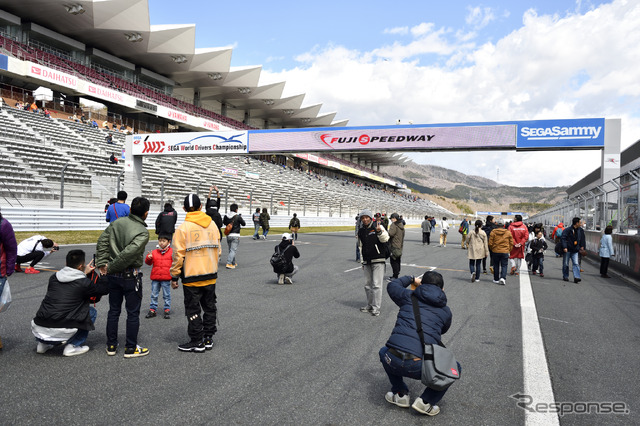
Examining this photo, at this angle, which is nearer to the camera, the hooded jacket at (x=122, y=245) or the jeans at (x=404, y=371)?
the jeans at (x=404, y=371)

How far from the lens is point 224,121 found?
51.3m

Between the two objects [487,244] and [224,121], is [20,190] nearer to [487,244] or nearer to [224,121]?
[487,244]

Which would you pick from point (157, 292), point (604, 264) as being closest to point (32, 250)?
point (157, 292)

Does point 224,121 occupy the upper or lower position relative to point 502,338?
upper

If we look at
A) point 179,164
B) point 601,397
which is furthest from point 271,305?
point 179,164

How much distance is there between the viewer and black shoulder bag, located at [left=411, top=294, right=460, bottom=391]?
8.98 feet

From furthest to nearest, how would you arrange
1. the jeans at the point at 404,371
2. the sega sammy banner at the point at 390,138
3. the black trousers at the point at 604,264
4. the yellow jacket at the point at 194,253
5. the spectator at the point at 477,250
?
the sega sammy banner at the point at 390,138
the black trousers at the point at 604,264
the spectator at the point at 477,250
the yellow jacket at the point at 194,253
the jeans at the point at 404,371

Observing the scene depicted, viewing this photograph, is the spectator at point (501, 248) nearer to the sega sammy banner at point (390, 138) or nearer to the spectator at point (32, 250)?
the sega sammy banner at point (390, 138)

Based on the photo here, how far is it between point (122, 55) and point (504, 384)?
44.9 metres

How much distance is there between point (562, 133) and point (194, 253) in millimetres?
16855

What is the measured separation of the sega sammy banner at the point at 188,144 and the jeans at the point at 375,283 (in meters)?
15.4

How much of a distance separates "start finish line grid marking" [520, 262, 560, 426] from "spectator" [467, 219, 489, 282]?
2.90m

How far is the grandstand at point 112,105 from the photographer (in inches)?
751

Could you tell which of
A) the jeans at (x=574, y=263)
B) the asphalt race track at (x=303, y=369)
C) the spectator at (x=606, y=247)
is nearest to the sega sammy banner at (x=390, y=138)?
the spectator at (x=606, y=247)
